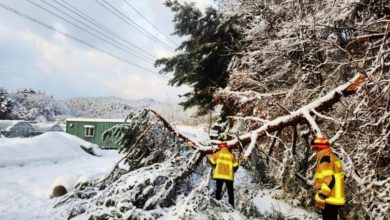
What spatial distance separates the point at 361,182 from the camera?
697cm

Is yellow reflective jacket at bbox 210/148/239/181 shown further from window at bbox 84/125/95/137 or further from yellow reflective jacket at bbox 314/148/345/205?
window at bbox 84/125/95/137

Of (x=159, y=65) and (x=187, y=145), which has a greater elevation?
(x=159, y=65)

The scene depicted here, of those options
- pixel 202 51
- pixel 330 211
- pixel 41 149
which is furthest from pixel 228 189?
pixel 41 149

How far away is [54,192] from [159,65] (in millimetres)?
6735

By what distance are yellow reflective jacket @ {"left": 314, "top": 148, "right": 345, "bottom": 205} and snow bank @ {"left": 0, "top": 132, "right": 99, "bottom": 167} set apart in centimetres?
1497

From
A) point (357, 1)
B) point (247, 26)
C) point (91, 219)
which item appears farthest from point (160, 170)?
point (247, 26)

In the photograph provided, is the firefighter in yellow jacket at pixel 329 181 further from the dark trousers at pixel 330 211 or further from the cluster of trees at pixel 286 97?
the cluster of trees at pixel 286 97

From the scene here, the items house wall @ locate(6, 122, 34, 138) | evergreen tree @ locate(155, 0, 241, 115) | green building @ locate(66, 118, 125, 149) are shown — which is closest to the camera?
evergreen tree @ locate(155, 0, 241, 115)

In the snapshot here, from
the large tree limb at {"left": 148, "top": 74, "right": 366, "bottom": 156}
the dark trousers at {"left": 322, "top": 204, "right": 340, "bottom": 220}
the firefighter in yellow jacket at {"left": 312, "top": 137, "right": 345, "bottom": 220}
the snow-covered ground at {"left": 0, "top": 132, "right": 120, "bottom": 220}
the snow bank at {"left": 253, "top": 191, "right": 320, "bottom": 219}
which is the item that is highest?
the large tree limb at {"left": 148, "top": 74, "right": 366, "bottom": 156}

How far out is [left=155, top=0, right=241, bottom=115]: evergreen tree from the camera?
13406 mm

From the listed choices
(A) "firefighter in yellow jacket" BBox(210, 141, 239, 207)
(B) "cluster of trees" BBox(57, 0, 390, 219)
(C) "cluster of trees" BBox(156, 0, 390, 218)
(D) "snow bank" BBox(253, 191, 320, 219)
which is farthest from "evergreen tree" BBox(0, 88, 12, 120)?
(A) "firefighter in yellow jacket" BBox(210, 141, 239, 207)

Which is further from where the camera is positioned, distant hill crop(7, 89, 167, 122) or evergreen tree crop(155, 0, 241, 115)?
distant hill crop(7, 89, 167, 122)

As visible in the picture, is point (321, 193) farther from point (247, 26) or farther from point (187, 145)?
point (247, 26)

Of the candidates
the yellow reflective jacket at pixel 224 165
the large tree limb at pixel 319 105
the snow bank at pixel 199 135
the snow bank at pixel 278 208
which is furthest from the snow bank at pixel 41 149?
the large tree limb at pixel 319 105
